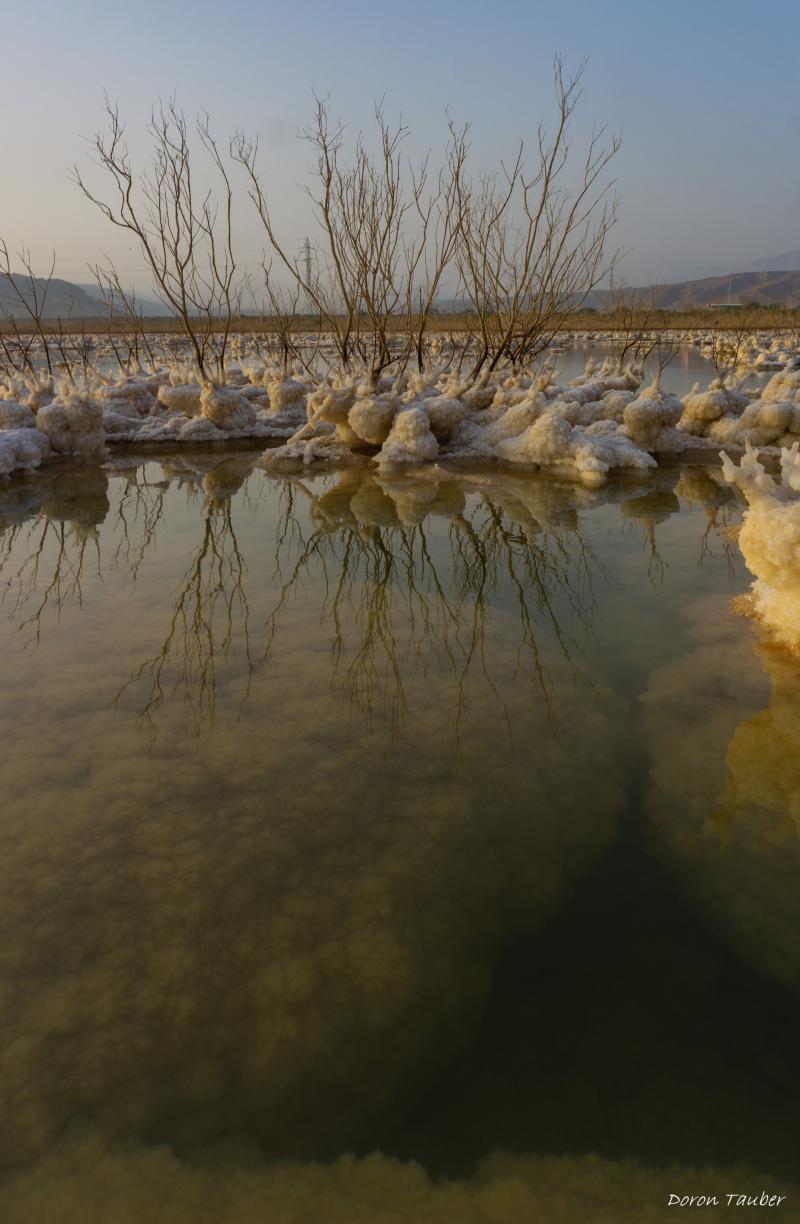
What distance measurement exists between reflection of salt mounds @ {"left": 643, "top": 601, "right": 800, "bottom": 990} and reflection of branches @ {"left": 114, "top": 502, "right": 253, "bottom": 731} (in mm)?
2053

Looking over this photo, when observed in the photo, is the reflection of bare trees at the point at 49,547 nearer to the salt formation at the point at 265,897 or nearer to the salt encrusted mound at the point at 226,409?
the salt formation at the point at 265,897

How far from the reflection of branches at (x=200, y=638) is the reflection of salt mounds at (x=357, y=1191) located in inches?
76.2

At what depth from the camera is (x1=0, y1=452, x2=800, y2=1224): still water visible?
157cm

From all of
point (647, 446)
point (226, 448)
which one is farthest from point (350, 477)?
point (647, 446)

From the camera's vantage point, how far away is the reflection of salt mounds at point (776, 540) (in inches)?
148

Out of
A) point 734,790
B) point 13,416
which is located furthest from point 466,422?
point 734,790

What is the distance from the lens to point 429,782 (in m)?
2.88

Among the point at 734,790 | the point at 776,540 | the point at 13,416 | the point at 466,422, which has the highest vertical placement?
the point at 13,416

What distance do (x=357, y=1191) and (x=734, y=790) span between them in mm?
1967

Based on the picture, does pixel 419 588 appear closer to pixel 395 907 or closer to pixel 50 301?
pixel 395 907

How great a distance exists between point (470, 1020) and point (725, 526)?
18.9 feet

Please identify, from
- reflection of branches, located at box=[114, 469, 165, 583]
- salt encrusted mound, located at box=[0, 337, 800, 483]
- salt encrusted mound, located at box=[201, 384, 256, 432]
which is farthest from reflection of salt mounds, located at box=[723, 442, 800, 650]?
salt encrusted mound, located at box=[201, 384, 256, 432]

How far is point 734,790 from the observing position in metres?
2.79

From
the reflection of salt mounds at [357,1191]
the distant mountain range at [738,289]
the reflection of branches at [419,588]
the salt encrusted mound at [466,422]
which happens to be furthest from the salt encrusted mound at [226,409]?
the distant mountain range at [738,289]
